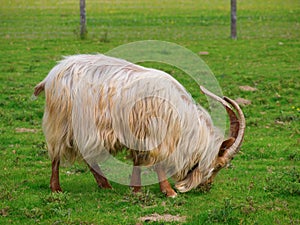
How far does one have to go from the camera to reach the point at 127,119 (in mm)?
7027

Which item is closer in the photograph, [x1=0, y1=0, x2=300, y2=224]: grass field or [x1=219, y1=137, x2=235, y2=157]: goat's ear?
[x1=0, y1=0, x2=300, y2=224]: grass field

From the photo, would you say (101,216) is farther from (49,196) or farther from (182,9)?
(182,9)

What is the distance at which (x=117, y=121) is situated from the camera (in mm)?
7055

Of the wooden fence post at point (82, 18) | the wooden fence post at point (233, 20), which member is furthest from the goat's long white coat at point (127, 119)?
the wooden fence post at point (233, 20)

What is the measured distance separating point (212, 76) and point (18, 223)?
8047 mm

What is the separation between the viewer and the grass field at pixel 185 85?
666 cm

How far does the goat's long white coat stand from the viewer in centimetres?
706

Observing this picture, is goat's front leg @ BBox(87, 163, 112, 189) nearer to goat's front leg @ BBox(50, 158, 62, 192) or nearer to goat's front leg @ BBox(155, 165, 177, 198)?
goat's front leg @ BBox(50, 158, 62, 192)

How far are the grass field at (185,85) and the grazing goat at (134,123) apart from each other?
371mm

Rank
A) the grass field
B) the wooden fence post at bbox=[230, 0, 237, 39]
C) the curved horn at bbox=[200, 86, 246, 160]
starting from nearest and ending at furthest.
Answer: the grass field → the curved horn at bbox=[200, 86, 246, 160] → the wooden fence post at bbox=[230, 0, 237, 39]

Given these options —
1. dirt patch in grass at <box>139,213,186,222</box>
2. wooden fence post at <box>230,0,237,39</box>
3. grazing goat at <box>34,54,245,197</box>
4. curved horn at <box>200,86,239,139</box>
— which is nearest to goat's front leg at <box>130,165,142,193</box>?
grazing goat at <box>34,54,245,197</box>

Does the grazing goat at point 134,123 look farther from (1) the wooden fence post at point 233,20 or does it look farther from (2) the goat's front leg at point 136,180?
(1) the wooden fence post at point 233,20

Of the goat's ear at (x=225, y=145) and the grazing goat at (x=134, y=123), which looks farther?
the goat's ear at (x=225, y=145)

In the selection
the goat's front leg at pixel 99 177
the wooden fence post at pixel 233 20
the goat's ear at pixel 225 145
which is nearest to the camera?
the goat's ear at pixel 225 145
